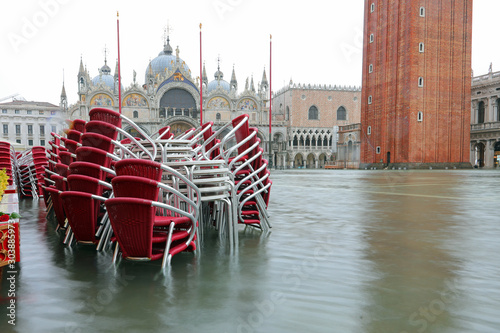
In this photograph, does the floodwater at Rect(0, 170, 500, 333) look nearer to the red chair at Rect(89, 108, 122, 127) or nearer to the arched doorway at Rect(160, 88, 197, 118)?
the red chair at Rect(89, 108, 122, 127)

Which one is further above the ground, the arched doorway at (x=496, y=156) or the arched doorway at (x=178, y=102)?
the arched doorway at (x=178, y=102)

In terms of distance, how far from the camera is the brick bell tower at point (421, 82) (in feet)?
125

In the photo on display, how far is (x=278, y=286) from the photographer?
268 cm

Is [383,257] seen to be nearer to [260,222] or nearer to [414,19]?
[260,222]

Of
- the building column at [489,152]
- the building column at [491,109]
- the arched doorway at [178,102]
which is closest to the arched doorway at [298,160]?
the arched doorway at [178,102]

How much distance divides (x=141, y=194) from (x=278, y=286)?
1.15 meters

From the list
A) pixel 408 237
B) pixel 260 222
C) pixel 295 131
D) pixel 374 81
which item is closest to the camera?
pixel 408 237

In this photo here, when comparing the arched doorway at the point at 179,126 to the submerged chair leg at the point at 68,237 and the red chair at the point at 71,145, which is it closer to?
the red chair at the point at 71,145

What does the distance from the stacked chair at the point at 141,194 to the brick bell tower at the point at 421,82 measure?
37211 mm

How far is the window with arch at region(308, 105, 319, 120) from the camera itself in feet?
223

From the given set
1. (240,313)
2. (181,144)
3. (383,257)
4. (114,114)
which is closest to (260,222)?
(181,144)

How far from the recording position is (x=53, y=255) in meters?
3.57

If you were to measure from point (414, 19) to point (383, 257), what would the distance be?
3991cm

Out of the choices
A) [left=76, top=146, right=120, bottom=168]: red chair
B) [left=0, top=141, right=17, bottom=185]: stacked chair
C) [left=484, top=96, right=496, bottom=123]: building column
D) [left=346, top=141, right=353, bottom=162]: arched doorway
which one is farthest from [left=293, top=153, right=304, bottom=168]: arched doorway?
[left=76, top=146, right=120, bottom=168]: red chair
